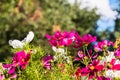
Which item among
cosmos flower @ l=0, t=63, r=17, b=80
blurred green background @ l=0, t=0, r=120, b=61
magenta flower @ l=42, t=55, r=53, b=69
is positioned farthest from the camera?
blurred green background @ l=0, t=0, r=120, b=61

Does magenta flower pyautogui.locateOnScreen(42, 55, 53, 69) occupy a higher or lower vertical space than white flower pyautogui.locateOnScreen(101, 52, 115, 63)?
higher

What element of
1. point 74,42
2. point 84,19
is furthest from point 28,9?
point 74,42

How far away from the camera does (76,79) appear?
3787 millimetres

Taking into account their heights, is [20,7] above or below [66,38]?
above

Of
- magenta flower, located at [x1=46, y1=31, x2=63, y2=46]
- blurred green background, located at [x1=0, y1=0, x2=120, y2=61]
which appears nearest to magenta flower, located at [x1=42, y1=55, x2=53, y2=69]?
magenta flower, located at [x1=46, y1=31, x2=63, y2=46]

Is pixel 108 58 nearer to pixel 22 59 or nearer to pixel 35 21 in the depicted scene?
pixel 22 59

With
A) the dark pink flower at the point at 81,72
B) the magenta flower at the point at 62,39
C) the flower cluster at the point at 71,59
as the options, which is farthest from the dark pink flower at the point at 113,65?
the magenta flower at the point at 62,39

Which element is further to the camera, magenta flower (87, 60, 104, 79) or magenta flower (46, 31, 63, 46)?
magenta flower (46, 31, 63, 46)

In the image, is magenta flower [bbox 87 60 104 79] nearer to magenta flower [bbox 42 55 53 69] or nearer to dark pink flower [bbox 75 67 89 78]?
dark pink flower [bbox 75 67 89 78]

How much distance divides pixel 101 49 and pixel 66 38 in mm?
297

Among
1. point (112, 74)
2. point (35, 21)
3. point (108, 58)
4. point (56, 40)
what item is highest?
point (35, 21)

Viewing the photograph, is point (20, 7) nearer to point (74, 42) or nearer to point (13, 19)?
point (13, 19)

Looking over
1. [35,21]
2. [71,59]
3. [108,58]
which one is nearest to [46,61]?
[71,59]

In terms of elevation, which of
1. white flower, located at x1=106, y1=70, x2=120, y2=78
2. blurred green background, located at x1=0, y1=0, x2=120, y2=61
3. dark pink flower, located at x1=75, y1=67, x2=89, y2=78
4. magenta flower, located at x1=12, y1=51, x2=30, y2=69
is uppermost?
blurred green background, located at x1=0, y1=0, x2=120, y2=61
